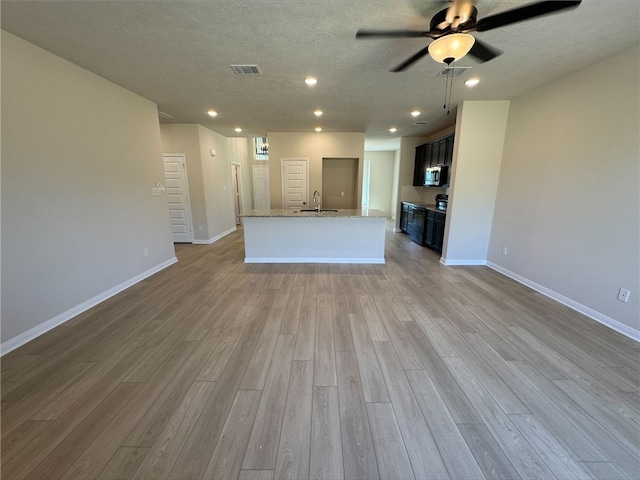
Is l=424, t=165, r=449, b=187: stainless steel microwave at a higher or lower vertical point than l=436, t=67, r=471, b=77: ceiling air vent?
lower

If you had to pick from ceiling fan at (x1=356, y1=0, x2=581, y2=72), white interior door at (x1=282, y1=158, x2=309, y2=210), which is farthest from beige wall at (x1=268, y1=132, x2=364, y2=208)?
ceiling fan at (x1=356, y1=0, x2=581, y2=72)

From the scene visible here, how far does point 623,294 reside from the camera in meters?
2.49

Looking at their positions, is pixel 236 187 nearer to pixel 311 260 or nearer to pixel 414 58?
pixel 311 260

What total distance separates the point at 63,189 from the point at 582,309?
6.01 metres

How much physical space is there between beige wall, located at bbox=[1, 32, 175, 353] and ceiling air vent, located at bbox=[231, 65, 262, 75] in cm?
176

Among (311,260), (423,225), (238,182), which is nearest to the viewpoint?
(311,260)

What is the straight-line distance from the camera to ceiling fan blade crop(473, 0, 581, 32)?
1483mm

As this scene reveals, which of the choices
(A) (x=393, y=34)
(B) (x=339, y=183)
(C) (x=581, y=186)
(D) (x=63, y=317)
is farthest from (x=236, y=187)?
(C) (x=581, y=186)

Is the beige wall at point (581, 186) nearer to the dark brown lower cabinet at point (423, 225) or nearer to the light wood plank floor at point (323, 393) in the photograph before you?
the light wood plank floor at point (323, 393)

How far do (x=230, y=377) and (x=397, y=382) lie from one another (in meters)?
1.28

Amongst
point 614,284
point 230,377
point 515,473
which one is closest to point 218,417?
point 230,377

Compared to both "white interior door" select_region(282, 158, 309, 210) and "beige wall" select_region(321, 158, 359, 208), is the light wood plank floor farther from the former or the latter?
"beige wall" select_region(321, 158, 359, 208)

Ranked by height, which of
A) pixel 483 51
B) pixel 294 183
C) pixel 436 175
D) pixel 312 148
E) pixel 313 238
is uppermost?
pixel 483 51

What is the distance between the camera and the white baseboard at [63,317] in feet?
7.22
